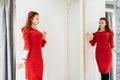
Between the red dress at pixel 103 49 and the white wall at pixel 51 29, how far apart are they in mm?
453

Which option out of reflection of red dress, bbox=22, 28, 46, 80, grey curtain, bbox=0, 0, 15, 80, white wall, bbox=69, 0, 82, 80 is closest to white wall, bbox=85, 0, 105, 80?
white wall, bbox=69, 0, 82, 80

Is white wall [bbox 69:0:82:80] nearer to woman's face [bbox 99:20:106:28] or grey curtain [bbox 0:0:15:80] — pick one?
woman's face [bbox 99:20:106:28]

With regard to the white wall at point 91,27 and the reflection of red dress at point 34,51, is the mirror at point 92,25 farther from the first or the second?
the reflection of red dress at point 34,51

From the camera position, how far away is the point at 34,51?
1.80m

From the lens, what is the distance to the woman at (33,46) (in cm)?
179

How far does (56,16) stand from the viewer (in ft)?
5.80

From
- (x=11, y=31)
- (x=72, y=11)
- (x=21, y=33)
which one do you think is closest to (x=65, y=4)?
(x=72, y=11)

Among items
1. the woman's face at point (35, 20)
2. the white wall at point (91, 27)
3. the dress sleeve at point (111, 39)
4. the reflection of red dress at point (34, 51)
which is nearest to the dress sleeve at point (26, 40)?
the reflection of red dress at point (34, 51)

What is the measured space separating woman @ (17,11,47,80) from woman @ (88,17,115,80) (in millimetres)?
604

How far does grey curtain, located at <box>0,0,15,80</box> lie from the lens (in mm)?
2201

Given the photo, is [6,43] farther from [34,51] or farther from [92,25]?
[92,25]

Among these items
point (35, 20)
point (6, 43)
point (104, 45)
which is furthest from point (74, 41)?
point (6, 43)

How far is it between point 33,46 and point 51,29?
0.67 ft

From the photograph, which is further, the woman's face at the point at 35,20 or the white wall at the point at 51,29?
the woman's face at the point at 35,20
